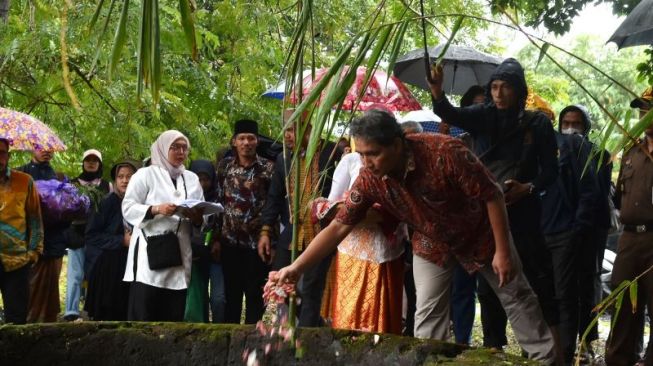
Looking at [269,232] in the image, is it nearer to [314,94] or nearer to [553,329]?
[553,329]

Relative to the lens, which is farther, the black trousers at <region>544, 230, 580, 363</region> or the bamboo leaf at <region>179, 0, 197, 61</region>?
the black trousers at <region>544, 230, 580, 363</region>

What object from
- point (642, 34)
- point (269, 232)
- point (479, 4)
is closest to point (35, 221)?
point (269, 232)

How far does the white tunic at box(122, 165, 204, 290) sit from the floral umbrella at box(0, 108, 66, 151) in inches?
28.8

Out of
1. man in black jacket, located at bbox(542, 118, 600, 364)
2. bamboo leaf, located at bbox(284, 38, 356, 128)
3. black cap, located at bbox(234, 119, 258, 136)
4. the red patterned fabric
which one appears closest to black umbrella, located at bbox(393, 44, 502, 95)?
man in black jacket, located at bbox(542, 118, 600, 364)

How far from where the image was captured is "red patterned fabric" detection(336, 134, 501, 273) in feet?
18.3

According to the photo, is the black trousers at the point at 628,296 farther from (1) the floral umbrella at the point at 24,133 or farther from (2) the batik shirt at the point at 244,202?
(1) the floral umbrella at the point at 24,133

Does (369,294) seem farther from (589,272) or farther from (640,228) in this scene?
(589,272)

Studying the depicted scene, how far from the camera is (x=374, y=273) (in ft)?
23.4

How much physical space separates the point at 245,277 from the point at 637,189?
322 cm

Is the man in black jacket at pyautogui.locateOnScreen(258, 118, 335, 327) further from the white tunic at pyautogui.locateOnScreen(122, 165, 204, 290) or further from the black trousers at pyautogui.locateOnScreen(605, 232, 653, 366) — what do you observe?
the black trousers at pyautogui.locateOnScreen(605, 232, 653, 366)

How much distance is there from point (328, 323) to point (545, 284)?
1.66 meters

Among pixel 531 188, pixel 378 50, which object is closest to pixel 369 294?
pixel 531 188

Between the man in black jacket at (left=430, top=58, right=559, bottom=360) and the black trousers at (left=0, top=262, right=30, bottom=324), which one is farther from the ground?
the man in black jacket at (left=430, top=58, right=559, bottom=360)

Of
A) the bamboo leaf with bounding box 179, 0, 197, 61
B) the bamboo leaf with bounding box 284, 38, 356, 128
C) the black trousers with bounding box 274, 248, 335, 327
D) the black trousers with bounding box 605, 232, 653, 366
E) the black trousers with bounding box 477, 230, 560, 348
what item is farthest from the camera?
the black trousers with bounding box 274, 248, 335, 327
